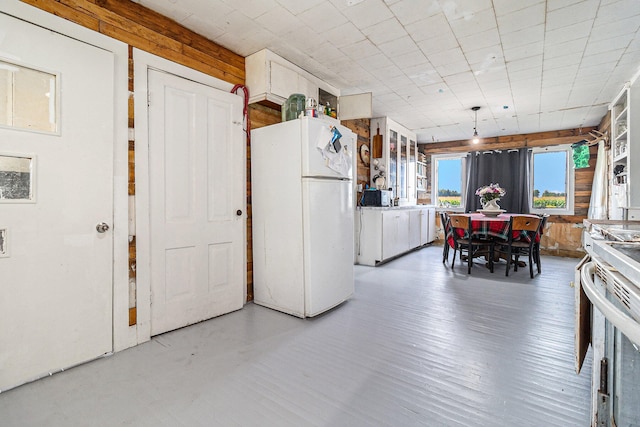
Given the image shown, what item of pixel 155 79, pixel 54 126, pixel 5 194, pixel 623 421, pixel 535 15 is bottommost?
pixel 623 421

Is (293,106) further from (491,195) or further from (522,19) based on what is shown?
(491,195)

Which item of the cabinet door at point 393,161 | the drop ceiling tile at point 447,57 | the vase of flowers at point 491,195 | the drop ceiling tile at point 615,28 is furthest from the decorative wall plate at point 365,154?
the drop ceiling tile at point 615,28

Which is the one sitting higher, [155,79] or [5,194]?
[155,79]

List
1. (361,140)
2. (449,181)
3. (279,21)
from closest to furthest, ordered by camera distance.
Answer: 1. (279,21)
2. (361,140)
3. (449,181)

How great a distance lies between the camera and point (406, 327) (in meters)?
2.54

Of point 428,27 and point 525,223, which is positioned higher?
point 428,27

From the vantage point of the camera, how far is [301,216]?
2.69m

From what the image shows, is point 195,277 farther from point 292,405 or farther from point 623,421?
point 623,421

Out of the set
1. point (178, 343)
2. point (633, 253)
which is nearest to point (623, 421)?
point (633, 253)

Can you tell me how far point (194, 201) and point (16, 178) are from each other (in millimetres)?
1094

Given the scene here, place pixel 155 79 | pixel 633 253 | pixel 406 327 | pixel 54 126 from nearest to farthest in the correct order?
pixel 633 253
pixel 54 126
pixel 155 79
pixel 406 327

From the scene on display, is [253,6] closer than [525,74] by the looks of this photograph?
Yes

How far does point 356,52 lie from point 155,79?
73.6 inches

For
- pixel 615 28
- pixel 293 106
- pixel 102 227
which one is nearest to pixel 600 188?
pixel 615 28
